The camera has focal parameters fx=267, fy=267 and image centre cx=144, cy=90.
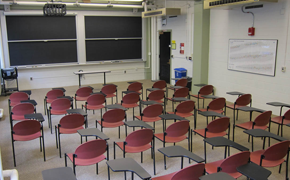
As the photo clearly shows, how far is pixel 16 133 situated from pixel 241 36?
6343 mm

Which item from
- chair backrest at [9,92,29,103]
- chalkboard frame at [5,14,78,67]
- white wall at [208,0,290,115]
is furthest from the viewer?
chalkboard frame at [5,14,78,67]

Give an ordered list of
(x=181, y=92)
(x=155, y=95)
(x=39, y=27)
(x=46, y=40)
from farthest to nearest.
Answer: (x=46, y=40), (x=39, y=27), (x=181, y=92), (x=155, y=95)

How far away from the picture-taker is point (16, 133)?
4.20 metres

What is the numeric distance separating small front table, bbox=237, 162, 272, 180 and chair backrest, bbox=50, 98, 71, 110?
3.93m

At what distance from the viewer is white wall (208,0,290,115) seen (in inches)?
256

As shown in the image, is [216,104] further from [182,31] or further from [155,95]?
[182,31]

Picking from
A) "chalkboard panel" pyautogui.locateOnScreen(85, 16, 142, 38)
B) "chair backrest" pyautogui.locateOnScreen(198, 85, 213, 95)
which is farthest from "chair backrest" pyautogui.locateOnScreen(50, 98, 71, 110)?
"chalkboard panel" pyautogui.locateOnScreen(85, 16, 142, 38)

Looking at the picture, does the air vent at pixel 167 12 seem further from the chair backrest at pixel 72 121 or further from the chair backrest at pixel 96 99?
the chair backrest at pixel 72 121

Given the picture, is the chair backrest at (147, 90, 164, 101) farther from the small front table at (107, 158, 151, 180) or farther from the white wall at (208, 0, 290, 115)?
the small front table at (107, 158, 151, 180)

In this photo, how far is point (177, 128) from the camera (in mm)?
4117

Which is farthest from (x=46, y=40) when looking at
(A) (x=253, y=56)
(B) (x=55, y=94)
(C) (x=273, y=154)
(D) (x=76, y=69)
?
(C) (x=273, y=154)

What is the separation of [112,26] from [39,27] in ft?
9.71

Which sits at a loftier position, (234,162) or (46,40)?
(46,40)

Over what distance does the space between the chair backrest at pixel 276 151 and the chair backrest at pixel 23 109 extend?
4.31 metres
